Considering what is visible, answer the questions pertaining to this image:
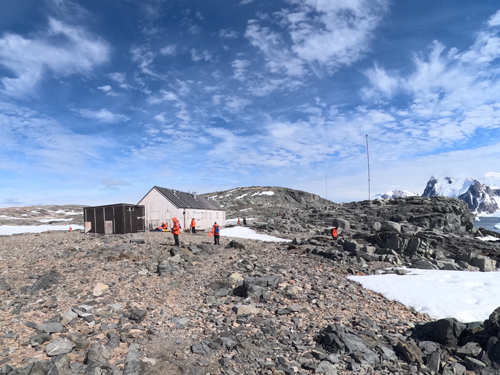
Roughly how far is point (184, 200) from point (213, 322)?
29417 millimetres

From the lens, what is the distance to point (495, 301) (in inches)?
343

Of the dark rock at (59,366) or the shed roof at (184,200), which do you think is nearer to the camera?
the dark rock at (59,366)

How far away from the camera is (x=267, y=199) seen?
9644 cm

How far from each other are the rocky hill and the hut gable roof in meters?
40.8

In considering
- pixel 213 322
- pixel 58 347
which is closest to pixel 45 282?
pixel 58 347

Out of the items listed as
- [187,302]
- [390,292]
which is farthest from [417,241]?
[187,302]

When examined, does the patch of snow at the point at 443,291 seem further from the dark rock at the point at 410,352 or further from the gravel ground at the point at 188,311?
the dark rock at the point at 410,352

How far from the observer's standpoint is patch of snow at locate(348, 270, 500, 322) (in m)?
8.34

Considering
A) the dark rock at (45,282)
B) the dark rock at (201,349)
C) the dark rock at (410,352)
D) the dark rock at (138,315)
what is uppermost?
the dark rock at (45,282)

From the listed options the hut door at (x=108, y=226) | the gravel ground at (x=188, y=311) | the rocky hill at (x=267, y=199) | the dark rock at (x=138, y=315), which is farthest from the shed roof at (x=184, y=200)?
the rocky hill at (x=267, y=199)

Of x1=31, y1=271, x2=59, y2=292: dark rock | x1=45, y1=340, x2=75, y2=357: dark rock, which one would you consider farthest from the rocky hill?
x1=45, y1=340, x2=75, y2=357: dark rock

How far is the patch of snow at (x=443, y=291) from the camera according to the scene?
834cm

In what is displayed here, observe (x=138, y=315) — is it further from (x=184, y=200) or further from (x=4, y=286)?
(x=184, y=200)

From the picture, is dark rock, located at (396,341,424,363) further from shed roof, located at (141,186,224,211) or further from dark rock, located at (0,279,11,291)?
shed roof, located at (141,186,224,211)
